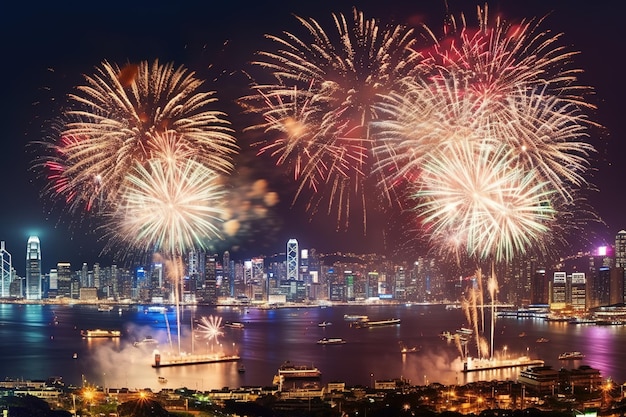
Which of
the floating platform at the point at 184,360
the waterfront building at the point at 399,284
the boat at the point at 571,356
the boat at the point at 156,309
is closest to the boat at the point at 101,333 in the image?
the floating platform at the point at 184,360

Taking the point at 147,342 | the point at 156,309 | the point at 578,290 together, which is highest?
the point at 578,290

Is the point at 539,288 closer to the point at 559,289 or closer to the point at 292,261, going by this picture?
the point at 559,289

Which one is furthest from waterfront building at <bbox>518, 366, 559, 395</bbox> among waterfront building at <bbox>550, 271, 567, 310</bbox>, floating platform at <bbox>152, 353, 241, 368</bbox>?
waterfront building at <bbox>550, 271, 567, 310</bbox>

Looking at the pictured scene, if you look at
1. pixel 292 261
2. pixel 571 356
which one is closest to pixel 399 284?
pixel 292 261

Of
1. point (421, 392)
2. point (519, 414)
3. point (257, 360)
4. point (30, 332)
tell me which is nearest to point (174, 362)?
point (257, 360)

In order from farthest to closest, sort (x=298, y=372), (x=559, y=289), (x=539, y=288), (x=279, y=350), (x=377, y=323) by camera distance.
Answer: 1. (x=539, y=288)
2. (x=559, y=289)
3. (x=377, y=323)
4. (x=279, y=350)
5. (x=298, y=372)

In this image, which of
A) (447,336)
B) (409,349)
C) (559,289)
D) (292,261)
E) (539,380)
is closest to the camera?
(539,380)
